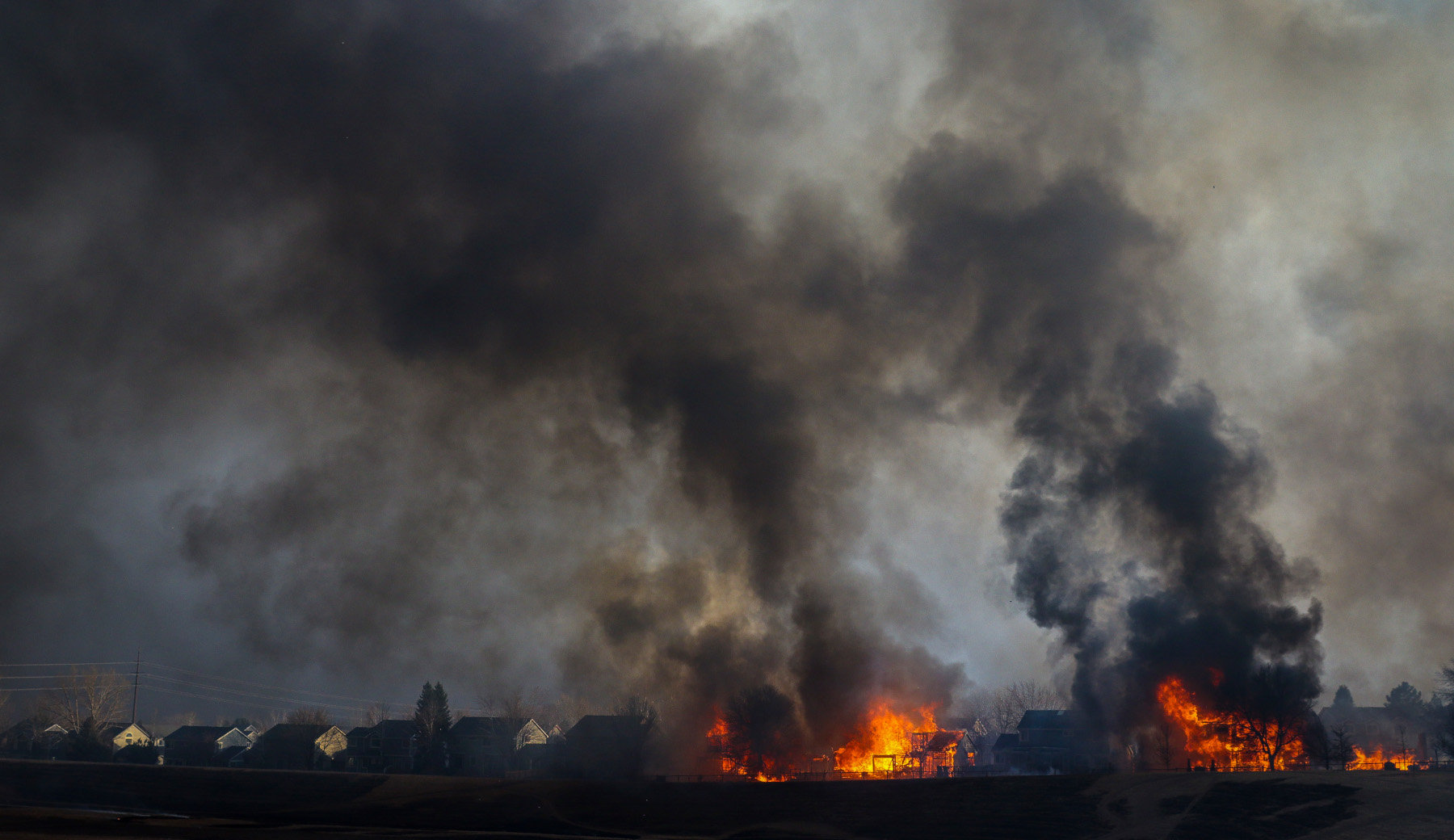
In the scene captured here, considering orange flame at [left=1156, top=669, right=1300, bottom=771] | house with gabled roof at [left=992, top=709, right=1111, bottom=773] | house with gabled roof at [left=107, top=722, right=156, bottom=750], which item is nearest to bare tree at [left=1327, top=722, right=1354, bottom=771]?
orange flame at [left=1156, top=669, right=1300, bottom=771]

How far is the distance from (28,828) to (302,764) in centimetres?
6073

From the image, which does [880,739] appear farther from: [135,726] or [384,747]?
[135,726]

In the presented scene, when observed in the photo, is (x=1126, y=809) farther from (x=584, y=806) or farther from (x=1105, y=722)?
(x=584, y=806)

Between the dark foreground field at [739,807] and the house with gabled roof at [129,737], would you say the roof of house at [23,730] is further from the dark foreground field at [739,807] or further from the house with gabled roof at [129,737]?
the dark foreground field at [739,807]

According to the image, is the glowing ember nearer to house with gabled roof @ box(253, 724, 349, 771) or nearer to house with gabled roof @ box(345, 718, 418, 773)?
house with gabled roof @ box(345, 718, 418, 773)

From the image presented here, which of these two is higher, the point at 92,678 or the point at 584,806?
the point at 92,678

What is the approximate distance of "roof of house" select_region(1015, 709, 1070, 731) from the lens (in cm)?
11957

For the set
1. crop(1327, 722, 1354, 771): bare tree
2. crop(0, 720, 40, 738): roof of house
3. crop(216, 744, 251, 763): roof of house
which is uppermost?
crop(0, 720, 40, 738): roof of house

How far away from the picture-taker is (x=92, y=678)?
14662 cm

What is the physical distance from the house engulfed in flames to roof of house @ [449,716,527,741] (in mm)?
32084

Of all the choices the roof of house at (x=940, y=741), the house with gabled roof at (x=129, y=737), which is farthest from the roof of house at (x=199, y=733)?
the roof of house at (x=940, y=741)

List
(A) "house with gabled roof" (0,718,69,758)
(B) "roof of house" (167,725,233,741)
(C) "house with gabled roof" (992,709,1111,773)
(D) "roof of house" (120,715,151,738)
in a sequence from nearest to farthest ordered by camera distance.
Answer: (C) "house with gabled roof" (992,709,1111,773) < (A) "house with gabled roof" (0,718,69,758) < (D) "roof of house" (120,715,151,738) < (B) "roof of house" (167,725,233,741)

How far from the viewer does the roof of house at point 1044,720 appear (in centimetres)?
11957

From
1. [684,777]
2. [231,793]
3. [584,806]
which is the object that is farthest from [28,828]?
[684,777]
